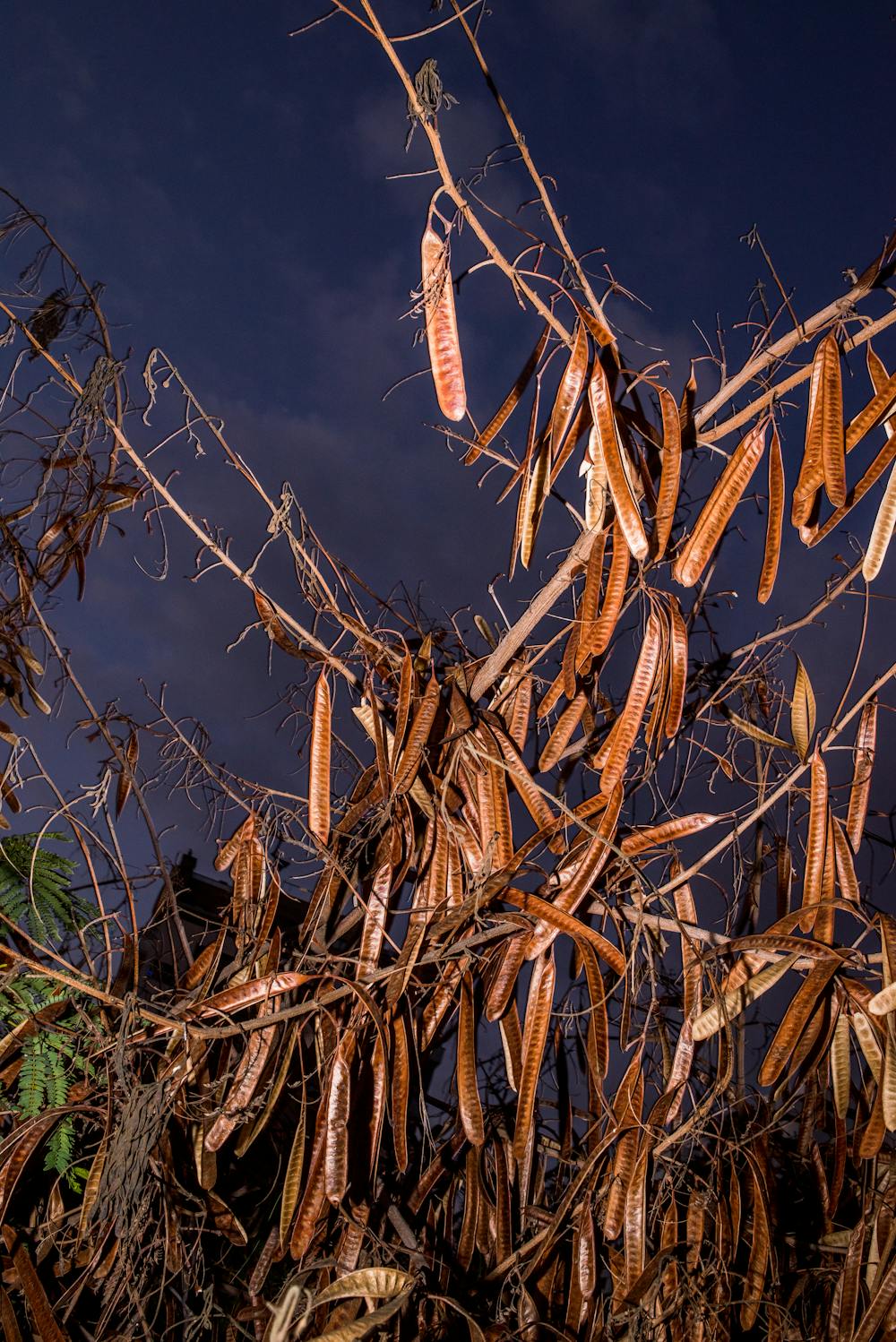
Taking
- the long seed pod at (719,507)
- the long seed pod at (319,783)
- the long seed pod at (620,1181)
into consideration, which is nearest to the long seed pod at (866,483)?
the long seed pod at (719,507)

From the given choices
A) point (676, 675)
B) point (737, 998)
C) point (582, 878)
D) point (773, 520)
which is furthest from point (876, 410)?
point (737, 998)

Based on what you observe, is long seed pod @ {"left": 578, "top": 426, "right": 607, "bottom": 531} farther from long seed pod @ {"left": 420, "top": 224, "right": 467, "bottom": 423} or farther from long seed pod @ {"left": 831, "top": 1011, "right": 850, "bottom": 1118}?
long seed pod @ {"left": 831, "top": 1011, "right": 850, "bottom": 1118}

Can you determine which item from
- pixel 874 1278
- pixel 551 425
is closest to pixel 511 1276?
pixel 874 1278

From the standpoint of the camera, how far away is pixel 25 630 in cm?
266

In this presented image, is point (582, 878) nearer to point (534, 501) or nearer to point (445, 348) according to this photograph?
point (534, 501)

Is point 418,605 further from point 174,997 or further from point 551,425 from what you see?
point 174,997

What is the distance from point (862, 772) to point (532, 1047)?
1.08 metres

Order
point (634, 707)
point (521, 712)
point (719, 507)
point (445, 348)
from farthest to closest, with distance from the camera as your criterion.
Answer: point (521, 712)
point (634, 707)
point (719, 507)
point (445, 348)

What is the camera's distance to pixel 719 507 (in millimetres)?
1983

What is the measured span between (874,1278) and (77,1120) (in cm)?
200

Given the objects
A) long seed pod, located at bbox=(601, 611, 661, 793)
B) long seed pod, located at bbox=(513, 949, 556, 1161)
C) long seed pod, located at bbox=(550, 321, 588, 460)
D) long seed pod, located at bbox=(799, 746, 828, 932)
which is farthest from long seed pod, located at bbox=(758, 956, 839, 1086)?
long seed pod, located at bbox=(550, 321, 588, 460)

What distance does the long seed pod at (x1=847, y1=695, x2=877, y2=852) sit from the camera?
2.32m

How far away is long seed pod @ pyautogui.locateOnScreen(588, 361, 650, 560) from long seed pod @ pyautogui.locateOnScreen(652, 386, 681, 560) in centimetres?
7

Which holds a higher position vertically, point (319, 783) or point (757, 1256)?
point (319, 783)
